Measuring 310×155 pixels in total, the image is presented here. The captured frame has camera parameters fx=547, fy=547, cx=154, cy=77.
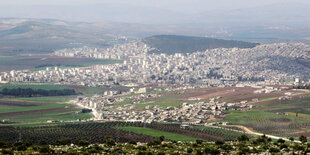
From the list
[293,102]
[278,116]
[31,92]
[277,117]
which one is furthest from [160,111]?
[31,92]

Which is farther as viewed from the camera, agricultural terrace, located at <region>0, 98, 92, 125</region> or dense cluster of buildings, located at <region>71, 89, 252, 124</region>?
agricultural terrace, located at <region>0, 98, 92, 125</region>

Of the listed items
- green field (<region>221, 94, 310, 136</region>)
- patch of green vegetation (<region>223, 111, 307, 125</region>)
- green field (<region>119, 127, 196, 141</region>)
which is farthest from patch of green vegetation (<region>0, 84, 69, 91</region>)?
green field (<region>119, 127, 196, 141</region>)

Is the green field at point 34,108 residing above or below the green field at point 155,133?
below

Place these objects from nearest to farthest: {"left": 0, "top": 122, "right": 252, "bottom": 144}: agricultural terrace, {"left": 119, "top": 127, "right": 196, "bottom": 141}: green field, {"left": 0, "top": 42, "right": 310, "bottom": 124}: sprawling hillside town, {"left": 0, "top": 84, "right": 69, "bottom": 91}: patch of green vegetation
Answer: {"left": 0, "top": 122, "right": 252, "bottom": 144}: agricultural terrace
{"left": 119, "top": 127, "right": 196, "bottom": 141}: green field
{"left": 0, "top": 42, "right": 310, "bottom": 124}: sprawling hillside town
{"left": 0, "top": 84, "right": 69, "bottom": 91}: patch of green vegetation

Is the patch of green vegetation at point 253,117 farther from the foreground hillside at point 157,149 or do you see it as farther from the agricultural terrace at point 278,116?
the foreground hillside at point 157,149

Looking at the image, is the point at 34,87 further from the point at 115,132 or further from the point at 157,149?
the point at 157,149

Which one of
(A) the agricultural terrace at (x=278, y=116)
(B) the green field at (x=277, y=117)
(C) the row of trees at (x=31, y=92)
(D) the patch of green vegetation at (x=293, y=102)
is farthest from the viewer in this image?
(C) the row of trees at (x=31, y=92)

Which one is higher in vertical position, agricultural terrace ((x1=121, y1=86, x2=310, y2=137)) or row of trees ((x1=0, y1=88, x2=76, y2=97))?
agricultural terrace ((x1=121, y1=86, x2=310, y2=137))

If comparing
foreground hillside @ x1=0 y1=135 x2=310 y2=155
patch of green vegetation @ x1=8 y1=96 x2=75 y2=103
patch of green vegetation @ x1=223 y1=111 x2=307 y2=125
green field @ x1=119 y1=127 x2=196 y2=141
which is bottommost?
patch of green vegetation @ x1=8 y1=96 x2=75 y2=103

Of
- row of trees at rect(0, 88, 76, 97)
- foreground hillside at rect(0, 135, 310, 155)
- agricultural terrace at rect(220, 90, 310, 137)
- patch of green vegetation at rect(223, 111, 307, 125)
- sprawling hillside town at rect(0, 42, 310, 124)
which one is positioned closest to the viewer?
foreground hillside at rect(0, 135, 310, 155)

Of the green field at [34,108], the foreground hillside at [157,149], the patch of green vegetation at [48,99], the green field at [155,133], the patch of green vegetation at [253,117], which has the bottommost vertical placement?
the patch of green vegetation at [48,99]

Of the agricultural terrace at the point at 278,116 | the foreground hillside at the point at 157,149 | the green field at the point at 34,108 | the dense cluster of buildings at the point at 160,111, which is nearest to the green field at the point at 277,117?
the agricultural terrace at the point at 278,116

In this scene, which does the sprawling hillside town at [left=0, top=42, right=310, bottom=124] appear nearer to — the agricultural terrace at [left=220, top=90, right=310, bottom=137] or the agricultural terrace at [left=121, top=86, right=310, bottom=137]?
the agricultural terrace at [left=121, top=86, right=310, bottom=137]

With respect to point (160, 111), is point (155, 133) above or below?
above
